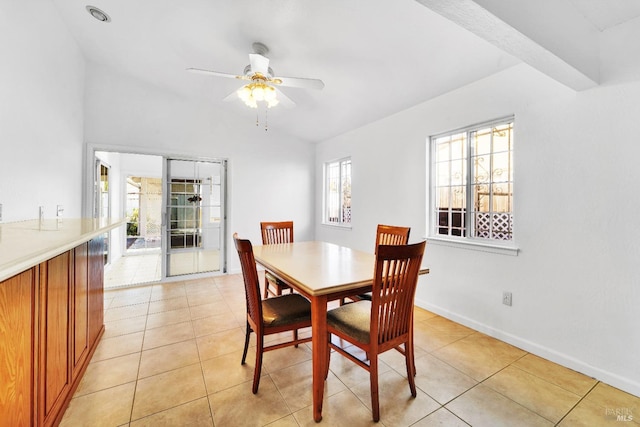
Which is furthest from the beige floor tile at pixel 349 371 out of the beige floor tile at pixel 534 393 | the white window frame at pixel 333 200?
the white window frame at pixel 333 200

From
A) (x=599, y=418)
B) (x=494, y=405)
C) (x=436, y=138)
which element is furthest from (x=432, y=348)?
(x=436, y=138)

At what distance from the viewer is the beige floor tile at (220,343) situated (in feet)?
7.52

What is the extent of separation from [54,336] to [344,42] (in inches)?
113

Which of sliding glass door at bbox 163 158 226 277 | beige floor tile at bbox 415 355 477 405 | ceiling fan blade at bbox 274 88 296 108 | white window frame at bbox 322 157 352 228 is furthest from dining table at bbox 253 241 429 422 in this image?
sliding glass door at bbox 163 158 226 277

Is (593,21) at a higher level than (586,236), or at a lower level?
higher

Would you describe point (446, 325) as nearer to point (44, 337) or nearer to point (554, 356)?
point (554, 356)

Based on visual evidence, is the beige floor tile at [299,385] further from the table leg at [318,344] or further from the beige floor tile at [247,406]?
the table leg at [318,344]

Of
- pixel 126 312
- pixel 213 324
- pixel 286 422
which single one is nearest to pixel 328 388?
pixel 286 422

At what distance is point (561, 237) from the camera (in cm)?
211

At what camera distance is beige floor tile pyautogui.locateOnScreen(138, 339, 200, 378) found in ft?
6.73

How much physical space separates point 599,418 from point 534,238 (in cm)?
120

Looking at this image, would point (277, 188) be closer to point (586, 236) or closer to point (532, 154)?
point (532, 154)

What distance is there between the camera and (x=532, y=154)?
7.42ft

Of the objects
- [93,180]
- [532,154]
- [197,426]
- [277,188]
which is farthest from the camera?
[277,188]
